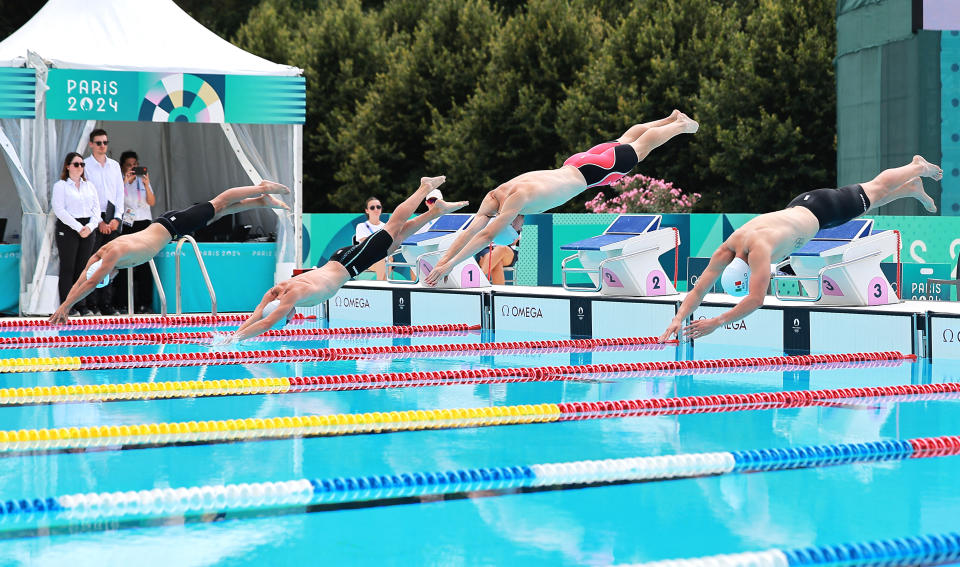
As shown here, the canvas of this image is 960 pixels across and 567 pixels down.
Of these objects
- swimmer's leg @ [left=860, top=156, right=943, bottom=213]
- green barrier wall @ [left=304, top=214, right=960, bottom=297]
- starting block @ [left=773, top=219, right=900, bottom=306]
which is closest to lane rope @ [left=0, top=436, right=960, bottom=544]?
swimmer's leg @ [left=860, top=156, right=943, bottom=213]

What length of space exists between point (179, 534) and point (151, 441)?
193 centimetres

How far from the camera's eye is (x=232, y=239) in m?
15.8

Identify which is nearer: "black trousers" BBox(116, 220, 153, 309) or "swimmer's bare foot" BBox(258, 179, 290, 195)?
"swimmer's bare foot" BBox(258, 179, 290, 195)

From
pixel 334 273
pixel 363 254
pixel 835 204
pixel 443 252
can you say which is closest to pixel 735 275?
pixel 835 204

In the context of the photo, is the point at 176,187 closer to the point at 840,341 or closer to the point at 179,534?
the point at 840,341

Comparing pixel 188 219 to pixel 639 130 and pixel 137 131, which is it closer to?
pixel 639 130

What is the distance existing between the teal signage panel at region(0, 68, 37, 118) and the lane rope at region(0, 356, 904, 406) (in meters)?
5.85

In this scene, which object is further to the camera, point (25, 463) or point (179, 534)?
point (25, 463)

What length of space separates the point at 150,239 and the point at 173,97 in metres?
4.52

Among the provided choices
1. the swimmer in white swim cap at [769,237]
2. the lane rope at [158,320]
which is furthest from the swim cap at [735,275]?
the lane rope at [158,320]

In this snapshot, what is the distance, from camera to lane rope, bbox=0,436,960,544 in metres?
4.79

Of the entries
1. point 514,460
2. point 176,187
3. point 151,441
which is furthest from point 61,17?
point 514,460

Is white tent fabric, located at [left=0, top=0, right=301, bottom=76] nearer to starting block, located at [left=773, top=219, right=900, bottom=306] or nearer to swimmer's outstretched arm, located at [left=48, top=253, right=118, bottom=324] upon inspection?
swimmer's outstretched arm, located at [left=48, top=253, right=118, bottom=324]

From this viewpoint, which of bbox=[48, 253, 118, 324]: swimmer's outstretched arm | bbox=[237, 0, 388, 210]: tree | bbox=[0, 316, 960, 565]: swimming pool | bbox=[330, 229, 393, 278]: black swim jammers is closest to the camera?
bbox=[0, 316, 960, 565]: swimming pool
